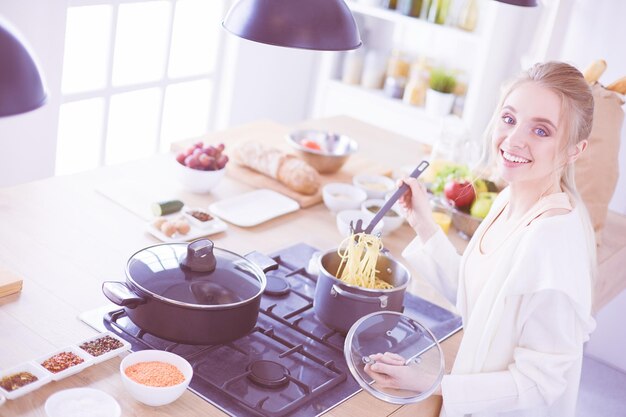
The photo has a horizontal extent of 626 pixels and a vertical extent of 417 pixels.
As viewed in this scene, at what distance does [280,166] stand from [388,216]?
1.48 ft

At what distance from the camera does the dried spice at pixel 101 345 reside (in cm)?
176

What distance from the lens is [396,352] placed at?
1820 mm

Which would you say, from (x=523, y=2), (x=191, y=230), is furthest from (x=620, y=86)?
(x=191, y=230)

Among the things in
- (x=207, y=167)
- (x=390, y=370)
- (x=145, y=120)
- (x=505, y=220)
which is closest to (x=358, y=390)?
(x=390, y=370)

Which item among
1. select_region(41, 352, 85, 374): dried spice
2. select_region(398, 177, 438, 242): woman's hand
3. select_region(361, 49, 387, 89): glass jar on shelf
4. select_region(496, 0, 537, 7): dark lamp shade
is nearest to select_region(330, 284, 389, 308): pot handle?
select_region(398, 177, 438, 242): woman's hand

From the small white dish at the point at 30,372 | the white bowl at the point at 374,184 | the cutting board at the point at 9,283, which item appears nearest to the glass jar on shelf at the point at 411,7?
the white bowl at the point at 374,184

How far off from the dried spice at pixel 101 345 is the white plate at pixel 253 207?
820 mm

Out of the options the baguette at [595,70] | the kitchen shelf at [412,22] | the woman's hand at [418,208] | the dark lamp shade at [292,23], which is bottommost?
the woman's hand at [418,208]

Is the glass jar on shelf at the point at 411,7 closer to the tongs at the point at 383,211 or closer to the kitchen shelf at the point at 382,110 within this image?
the kitchen shelf at the point at 382,110

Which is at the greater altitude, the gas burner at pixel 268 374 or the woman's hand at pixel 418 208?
the woman's hand at pixel 418 208

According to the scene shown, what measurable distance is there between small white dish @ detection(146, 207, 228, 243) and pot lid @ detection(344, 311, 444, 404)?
0.77 m

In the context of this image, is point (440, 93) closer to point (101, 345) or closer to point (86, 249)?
point (86, 249)

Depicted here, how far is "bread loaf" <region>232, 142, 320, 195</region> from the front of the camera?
2.82 m

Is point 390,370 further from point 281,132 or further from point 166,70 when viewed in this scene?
point 166,70
